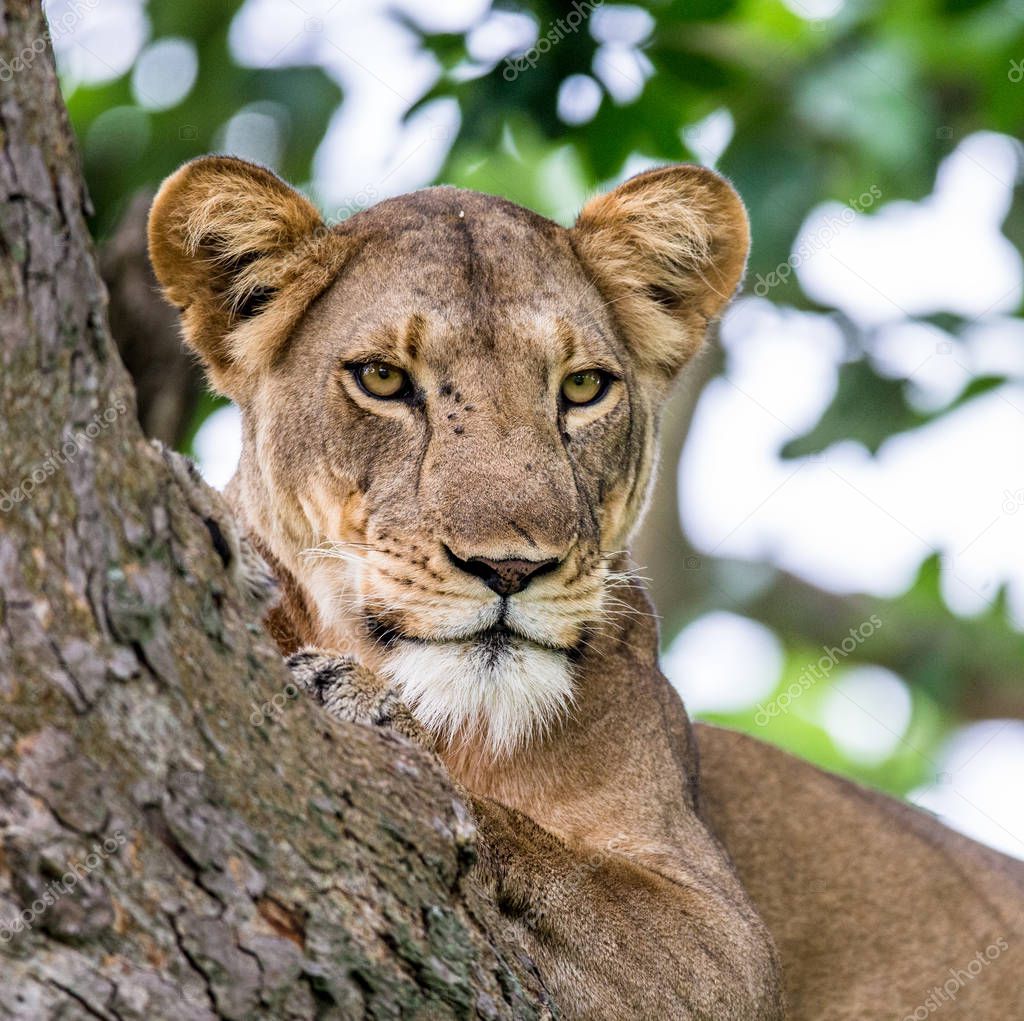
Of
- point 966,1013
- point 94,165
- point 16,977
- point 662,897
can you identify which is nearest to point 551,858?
point 662,897

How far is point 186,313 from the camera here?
4.81 m

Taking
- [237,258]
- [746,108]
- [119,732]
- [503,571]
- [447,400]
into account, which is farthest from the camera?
[746,108]

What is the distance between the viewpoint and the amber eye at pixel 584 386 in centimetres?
460

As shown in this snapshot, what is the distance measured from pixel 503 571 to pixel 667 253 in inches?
72.3

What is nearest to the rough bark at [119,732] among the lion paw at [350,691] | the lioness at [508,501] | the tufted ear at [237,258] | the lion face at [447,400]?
the lion paw at [350,691]

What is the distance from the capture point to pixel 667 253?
527 cm

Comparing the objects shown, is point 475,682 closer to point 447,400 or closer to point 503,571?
point 503,571

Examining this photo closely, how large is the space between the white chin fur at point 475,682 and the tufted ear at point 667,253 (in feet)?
4.94

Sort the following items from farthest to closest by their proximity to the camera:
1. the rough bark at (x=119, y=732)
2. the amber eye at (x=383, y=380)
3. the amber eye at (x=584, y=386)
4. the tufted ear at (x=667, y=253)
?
the tufted ear at (x=667, y=253), the amber eye at (x=584, y=386), the amber eye at (x=383, y=380), the rough bark at (x=119, y=732)

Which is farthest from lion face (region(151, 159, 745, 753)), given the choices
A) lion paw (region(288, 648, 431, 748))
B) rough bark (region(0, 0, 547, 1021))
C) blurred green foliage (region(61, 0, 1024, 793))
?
rough bark (region(0, 0, 547, 1021))

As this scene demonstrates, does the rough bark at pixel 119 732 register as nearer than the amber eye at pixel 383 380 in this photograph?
Yes

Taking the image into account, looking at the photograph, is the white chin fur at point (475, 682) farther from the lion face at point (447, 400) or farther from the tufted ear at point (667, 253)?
the tufted ear at point (667, 253)

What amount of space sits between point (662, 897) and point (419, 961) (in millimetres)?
1434

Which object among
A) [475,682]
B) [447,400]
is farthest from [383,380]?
[475,682]
